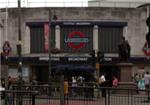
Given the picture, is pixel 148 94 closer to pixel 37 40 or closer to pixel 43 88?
pixel 43 88

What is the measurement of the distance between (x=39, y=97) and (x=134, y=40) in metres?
46.4

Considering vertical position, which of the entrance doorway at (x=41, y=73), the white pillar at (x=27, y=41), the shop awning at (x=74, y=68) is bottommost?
the entrance doorway at (x=41, y=73)

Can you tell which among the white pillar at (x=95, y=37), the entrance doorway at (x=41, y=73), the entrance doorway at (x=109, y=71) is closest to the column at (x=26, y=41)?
the entrance doorway at (x=41, y=73)

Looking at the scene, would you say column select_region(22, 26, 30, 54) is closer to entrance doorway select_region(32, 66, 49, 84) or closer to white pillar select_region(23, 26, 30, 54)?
white pillar select_region(23, 26, 30, 54)

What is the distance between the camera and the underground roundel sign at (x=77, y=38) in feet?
218

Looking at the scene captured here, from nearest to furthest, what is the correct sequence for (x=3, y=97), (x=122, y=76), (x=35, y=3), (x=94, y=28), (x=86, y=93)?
1. (x=3, y=97)
2. (x=86, y=93)
3. (x=122, y=76)
4. (x=94, y=28)
5. (x=35, y=3)

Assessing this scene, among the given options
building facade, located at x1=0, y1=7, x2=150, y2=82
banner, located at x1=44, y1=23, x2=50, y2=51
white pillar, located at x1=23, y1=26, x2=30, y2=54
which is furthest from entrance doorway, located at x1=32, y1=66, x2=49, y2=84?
banner, located at x1=44, y1=23, x2=50, y2=51

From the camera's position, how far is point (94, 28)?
2616 inches

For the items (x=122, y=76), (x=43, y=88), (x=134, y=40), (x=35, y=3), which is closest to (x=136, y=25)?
(x=134, y=40)

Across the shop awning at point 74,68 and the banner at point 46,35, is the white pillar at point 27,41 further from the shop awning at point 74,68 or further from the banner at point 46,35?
the shop awning at point 74,68

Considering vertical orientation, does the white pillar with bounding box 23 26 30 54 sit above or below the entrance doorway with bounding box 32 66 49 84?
above

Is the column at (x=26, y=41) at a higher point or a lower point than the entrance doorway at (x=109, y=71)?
higher

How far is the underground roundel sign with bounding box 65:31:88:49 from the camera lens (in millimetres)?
66500

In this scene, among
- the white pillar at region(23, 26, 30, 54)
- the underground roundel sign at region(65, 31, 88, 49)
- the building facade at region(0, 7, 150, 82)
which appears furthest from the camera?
the white pillar at region(23, 26, 30, 54)
